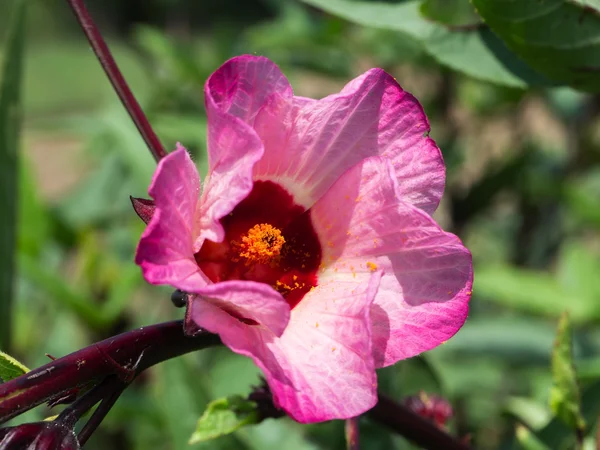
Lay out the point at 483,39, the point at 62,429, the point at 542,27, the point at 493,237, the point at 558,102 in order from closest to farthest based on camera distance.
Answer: the point at 62,429 → the point at 542,27 → the point at 483,39 → the point at 558,102 → the point at 493,237

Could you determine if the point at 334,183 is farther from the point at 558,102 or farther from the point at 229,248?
the point at 558,102

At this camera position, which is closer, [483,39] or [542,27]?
[542,27]

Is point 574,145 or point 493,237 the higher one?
point 574,145

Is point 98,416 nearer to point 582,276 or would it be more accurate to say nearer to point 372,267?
point 372,267

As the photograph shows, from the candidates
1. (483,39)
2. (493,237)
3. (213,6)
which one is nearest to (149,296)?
(493,237)

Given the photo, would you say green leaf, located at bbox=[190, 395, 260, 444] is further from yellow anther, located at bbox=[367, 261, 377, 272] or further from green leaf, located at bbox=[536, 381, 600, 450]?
green leaf, located at bbox=[536, 381, 600, 450]

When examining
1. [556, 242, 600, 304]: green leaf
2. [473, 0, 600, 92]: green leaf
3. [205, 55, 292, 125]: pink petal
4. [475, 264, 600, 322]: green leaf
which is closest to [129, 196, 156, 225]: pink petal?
[205, 55, 292, 125]: pink petal

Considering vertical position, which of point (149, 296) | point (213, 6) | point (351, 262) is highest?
point (351, 262)
